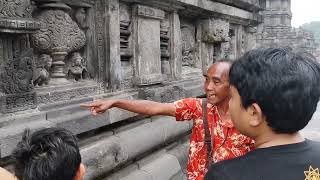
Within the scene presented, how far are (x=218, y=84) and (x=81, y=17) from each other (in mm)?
1264

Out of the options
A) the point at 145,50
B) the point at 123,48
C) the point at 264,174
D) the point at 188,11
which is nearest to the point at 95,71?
the point at 123,48

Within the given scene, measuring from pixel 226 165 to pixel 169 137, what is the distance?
2867 mm

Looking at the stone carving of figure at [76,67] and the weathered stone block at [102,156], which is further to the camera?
the stone carving of figure at [76,67]

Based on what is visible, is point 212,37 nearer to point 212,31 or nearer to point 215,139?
point 212,31

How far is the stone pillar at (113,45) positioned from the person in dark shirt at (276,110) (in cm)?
202

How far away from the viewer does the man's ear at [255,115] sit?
1.21 m

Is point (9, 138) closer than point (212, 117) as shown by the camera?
Yes

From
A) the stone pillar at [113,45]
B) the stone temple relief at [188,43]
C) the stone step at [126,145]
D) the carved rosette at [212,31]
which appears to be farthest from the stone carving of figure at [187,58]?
the stone pillar at [113,45]

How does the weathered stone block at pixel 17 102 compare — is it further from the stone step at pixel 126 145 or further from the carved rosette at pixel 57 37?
the stone step at pixel 126 145

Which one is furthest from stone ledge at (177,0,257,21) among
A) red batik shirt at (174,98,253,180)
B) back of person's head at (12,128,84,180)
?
back of person's head at (12,128,84,180)

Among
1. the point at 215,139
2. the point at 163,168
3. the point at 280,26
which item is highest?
the point at 280,26

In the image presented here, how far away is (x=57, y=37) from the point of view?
2.76 m

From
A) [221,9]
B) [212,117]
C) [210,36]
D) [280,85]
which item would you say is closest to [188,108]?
[212,117]

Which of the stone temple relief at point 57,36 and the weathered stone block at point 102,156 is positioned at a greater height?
the stone temple relief at point 57,36
